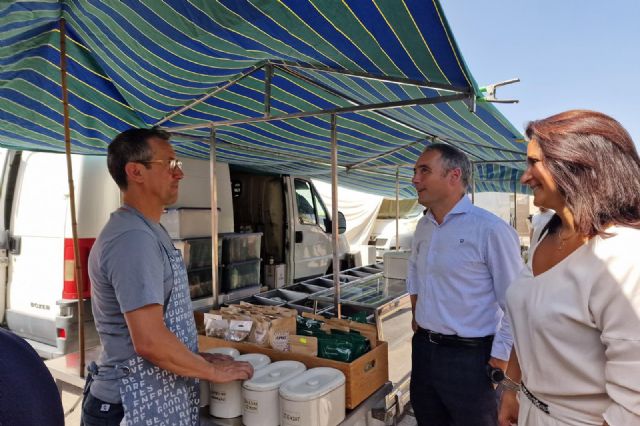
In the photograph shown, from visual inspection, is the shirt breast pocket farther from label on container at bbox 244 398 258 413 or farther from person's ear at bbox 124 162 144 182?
person's ear at bbox 124 162 144 182

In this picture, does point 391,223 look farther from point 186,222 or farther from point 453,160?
point 453,160

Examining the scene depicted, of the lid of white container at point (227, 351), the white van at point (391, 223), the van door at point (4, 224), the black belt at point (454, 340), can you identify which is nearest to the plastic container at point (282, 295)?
the lid of white container at point (227, 351)

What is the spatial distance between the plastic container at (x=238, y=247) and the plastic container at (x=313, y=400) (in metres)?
2.86

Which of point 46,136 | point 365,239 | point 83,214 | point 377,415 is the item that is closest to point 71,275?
point 83,214

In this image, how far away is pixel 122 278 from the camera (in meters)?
1.29

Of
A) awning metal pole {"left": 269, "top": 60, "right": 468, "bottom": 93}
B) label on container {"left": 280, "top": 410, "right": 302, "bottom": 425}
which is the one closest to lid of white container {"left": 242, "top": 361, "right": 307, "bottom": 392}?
label on container {"left": 280, "top": 410, "right": 302, "bottom": 425}

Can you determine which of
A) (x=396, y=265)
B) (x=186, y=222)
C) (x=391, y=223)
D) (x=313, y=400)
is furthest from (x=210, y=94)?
(x=391, y=223)

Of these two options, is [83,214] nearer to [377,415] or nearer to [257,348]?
[257,348]

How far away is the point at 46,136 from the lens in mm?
3676

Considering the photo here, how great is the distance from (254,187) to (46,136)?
2.78 m

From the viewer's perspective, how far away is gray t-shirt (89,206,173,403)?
1.28 metres

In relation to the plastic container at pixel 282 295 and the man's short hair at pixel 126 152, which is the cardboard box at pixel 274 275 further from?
the man's short hair at pixel 126 152

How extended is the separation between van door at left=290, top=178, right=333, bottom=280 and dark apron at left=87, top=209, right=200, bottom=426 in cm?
417

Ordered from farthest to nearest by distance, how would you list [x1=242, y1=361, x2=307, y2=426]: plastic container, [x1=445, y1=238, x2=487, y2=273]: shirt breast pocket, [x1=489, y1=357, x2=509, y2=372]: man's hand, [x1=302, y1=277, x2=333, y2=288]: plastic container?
[x1=302, y1=277, x2=333, y2=288]: plastic container, [x1=445, y1=238, x2=487, y2=273]: shirt breast pocket, [x1=489, y1=357, x2=509, y2=372]: man's hand, [x1=242, y1=361, x2=307, y2=426]: plastic container
